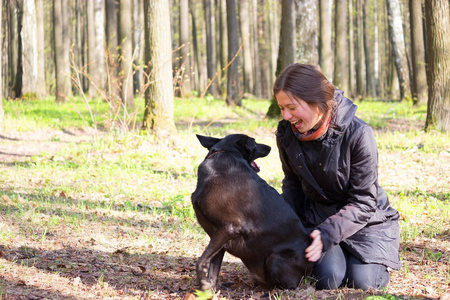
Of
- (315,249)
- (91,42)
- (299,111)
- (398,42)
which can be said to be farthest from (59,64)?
(315,249)

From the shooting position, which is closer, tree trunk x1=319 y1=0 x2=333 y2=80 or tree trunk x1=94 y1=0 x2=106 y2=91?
tree trunk x1=319 y1=0 x2=333 y2=80

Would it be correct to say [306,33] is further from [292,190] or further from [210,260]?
[210,260]

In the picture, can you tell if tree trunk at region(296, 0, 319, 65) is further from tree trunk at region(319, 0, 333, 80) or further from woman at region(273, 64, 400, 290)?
woman at region(273, 64, 400, 290)

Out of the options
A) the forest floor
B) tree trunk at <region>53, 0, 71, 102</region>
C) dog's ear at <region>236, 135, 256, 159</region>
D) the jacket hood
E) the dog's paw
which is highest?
tree trunk at <region>53, 0, 71, 102</region>

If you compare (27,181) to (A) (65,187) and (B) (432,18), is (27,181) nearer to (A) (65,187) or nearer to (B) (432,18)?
(A) (65,187)

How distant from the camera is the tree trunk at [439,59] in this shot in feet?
30.4

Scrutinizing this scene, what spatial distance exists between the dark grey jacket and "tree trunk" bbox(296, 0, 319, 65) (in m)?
9.14

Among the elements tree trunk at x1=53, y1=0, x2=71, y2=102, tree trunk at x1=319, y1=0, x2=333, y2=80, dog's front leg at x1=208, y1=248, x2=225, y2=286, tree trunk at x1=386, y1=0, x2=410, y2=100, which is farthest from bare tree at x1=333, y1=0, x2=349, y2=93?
dog's front leg at x1=208, y1=248, x2=225, y2=286

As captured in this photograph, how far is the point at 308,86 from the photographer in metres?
3.38

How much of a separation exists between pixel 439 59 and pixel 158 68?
569cm

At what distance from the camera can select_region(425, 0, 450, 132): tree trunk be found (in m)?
9.27

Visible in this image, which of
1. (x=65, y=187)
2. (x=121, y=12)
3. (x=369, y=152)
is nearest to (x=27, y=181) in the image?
(x=65, y=187)

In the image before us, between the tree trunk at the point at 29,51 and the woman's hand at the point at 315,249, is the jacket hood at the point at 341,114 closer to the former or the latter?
the woman's hand at the point at 315,249

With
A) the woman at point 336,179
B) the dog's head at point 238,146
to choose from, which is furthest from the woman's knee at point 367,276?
the dog's head at point 238,146
